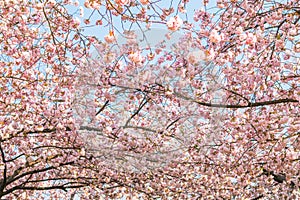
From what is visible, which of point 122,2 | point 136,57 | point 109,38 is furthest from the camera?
point 122,2

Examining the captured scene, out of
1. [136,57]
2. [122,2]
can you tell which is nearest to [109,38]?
[136,57]

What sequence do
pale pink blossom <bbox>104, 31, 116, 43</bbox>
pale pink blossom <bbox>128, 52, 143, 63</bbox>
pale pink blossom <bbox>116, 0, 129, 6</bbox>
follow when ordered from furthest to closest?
1. pale pink blossom <bbox>116, 0, 129, 6</bbox>
2. pale pink blossom <bbox>104, 31, 116, 43</bbox>
3. pale pink blossom <bbox>128, 52, 143, 63</bbox>

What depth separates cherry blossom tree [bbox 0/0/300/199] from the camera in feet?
9.56

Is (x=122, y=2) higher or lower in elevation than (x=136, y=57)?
higher

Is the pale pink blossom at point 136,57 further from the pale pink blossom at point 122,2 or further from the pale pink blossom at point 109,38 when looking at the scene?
the pale pink blossom at point 122,2

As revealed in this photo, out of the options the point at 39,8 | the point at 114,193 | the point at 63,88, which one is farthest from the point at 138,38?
the point at 114,193

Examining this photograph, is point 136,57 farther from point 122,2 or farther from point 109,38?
point 122,2

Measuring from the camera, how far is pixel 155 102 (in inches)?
132

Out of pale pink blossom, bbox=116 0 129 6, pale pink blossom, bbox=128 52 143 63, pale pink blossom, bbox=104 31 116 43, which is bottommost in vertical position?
pale pink blossom, bbox=128 52 143 63

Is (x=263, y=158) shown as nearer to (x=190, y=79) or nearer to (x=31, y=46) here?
(x=31, y=46)

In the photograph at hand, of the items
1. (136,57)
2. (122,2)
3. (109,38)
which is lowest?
(136,57)

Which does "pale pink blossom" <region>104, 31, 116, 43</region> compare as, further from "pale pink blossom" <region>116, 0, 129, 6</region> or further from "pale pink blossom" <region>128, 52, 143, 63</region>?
"pale pink blossom" <region>116, 0, 129, 6</region>

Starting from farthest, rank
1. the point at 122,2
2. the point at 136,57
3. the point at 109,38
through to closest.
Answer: the point at 122,2, the point at 109,38, the point at 136,57

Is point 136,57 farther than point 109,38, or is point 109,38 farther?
point 109,38
